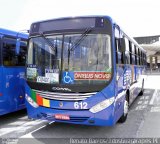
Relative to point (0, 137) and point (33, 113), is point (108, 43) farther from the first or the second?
point (0, 137)

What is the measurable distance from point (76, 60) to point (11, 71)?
2.44m

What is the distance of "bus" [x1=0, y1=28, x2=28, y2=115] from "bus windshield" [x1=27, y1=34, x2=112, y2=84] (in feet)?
4.36

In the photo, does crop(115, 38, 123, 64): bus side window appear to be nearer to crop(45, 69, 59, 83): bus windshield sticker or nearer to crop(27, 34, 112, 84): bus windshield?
crop(27, 34, 112, 84): bus windshield

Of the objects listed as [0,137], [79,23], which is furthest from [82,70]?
[0,137]

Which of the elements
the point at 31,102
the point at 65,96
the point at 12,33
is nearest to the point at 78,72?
the point at 65,96

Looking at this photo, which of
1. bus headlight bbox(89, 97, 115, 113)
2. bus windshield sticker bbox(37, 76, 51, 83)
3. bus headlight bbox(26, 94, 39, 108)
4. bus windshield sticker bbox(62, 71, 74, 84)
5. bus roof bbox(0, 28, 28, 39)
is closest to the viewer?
bus headlight bbox(89, 97, 115, 113)

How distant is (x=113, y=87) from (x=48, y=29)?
2084 millimetres

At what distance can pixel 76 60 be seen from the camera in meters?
5.79

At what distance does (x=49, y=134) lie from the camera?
635cm

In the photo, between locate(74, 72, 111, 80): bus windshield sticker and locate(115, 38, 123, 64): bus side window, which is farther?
locate(115, 38, 123, 64): bus side window

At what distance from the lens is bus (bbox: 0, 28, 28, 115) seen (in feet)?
23.0

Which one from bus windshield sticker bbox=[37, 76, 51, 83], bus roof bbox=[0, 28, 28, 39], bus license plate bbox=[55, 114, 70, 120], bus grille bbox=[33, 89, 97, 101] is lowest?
bus license plate bbox=[55, 114, 70, 120]

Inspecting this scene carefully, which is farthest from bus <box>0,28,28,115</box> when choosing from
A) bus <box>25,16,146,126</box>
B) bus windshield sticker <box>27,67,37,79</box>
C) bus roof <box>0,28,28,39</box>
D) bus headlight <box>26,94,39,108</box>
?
bus <box>25,16,146,126</box>

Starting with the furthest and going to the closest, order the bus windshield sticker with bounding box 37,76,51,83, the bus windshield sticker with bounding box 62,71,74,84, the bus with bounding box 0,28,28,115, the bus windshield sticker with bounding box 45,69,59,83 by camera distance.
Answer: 1. the bus with bounding box 0,28,28,115
2. the bus windshield sticker with bounding box 37,76,51,83
3. the bus windshield sticker with bounding box 45,69,59,83
4. the bus windshield sticker with bounding box 62,71,74,84
